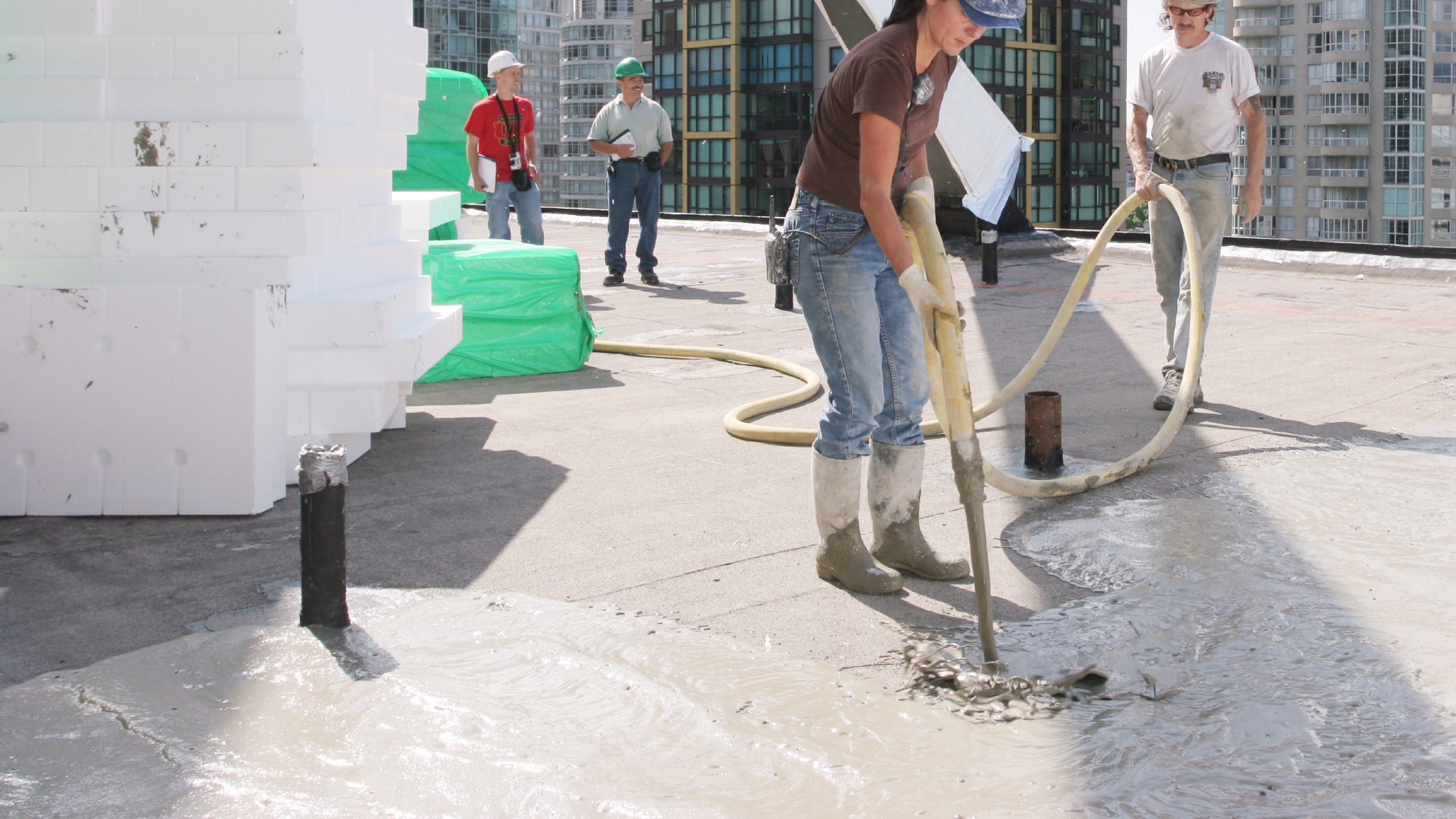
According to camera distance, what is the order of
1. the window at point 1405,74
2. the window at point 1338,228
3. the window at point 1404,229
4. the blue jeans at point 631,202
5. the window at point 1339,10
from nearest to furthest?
the blue jeans at point 631,202 → the window at point 1405,74 → the window at point 1339,10 → the window at point 1404,229 → the window at point 1338,228

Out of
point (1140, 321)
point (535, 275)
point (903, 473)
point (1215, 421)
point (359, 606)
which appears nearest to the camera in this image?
point (359, 606)

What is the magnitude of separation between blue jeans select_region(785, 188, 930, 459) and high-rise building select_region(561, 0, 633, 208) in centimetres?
17041

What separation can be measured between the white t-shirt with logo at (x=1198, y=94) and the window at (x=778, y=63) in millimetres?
77543

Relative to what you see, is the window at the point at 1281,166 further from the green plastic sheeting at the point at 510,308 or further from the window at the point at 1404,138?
the green plastic sheeting at the point at 510,308

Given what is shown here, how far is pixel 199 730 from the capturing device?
3.05m

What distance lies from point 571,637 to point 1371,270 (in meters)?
11.8

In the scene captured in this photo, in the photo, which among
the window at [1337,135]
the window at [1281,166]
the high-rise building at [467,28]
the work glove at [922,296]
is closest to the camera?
the work glove at [922,296]

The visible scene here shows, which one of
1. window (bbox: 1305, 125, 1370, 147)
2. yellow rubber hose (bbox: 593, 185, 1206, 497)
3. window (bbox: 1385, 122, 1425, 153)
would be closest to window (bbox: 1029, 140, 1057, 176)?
window (bbox: 1305, 125, 1370, 147)

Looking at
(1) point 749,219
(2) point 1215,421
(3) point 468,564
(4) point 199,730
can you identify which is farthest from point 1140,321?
(1) point 749,219

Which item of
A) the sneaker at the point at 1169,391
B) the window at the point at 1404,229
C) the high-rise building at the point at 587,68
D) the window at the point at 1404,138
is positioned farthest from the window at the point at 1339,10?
the sneaker at the point at 1169,391

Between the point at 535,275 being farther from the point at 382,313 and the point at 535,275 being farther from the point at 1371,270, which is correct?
the point at 1371,270

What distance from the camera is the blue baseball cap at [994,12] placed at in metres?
3.77

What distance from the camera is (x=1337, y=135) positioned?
452 ft

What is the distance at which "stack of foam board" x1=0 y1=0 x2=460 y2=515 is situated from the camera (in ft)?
15.9
